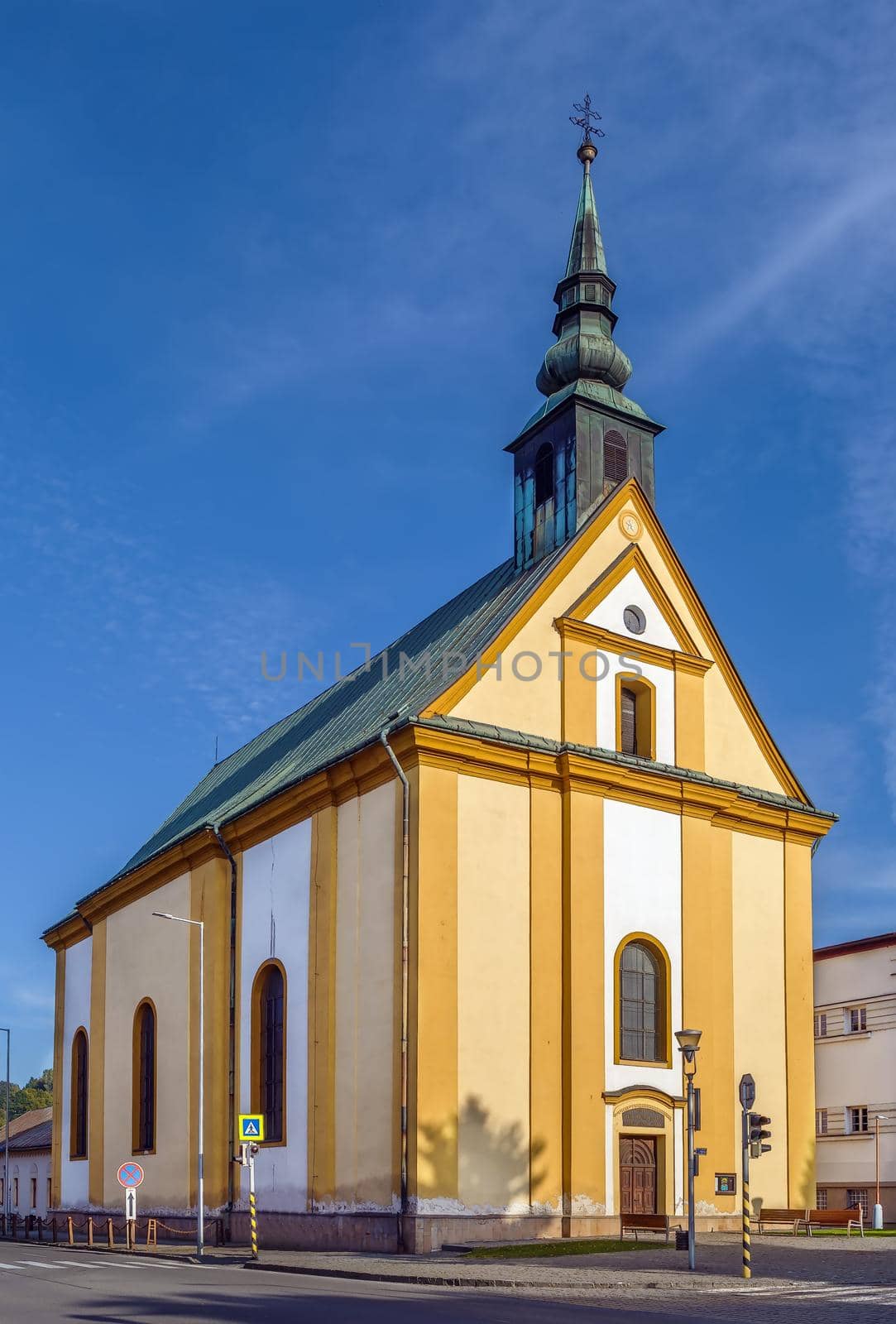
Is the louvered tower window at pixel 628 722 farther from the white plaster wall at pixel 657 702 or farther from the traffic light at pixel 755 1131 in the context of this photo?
the traffic light at pixel 755 1131

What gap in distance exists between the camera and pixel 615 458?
3569 centimetres

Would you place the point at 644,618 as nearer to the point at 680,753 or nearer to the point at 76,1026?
the point at 680,753

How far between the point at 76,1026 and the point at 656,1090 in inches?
955

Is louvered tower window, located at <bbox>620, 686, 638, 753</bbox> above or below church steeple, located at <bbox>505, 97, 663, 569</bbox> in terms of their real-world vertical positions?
below

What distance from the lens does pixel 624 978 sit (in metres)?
31.2

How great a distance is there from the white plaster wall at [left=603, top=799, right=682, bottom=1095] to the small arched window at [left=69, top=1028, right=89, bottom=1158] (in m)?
22.7

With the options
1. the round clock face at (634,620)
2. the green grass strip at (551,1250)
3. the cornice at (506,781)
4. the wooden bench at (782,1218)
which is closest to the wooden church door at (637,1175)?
the green grass strip at (551,1250)

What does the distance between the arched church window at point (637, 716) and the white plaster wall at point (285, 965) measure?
298 inches

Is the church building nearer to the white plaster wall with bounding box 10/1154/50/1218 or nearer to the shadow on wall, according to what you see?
the shadow on wall

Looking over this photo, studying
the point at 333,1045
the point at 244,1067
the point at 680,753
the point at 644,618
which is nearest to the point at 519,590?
the point at 644,618

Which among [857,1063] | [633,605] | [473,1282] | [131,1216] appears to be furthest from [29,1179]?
[473,1282]

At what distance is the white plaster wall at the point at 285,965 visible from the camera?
31422mm

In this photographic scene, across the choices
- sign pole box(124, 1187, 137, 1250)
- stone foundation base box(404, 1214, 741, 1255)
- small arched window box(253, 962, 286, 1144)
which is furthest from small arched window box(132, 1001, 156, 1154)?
stone foundation base box(404, 1214, 741, 1255)

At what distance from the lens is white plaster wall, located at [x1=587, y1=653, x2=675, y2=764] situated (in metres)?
32.7
